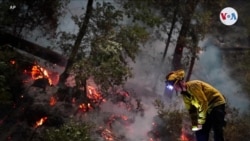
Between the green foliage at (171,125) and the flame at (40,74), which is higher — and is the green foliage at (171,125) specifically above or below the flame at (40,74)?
below

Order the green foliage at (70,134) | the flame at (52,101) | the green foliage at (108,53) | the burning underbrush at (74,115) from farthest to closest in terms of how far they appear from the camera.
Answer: the flame at (52,101)
the green foliage at (108,53)
the burning underbrush at (74,115)
the green foliage at (70,134)

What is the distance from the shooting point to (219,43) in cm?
2561

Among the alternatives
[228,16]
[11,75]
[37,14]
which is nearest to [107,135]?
[11,75]

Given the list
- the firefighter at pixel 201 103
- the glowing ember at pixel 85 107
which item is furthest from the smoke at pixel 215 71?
the firefighter at pixel 201 103

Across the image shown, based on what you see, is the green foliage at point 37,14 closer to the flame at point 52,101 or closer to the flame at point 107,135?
the flame at point 52,101

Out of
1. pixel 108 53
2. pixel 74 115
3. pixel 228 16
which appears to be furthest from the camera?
pixel 228 16

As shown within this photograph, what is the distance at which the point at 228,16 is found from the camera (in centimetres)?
2062

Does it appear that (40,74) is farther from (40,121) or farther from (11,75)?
(40,121)

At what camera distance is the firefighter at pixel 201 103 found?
693 cm

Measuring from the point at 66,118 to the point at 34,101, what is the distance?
157 cm

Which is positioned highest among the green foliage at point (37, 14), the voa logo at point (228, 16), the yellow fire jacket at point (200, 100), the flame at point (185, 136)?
the voa logo at point (228, 16)

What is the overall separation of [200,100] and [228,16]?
14.8 metres

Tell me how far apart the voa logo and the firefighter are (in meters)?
13.1

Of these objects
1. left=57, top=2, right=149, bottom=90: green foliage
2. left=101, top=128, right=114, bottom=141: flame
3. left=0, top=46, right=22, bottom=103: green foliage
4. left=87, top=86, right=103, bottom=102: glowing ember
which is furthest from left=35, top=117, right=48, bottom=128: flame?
left=87, top=86, right=103, bottom=102: glowing ember
